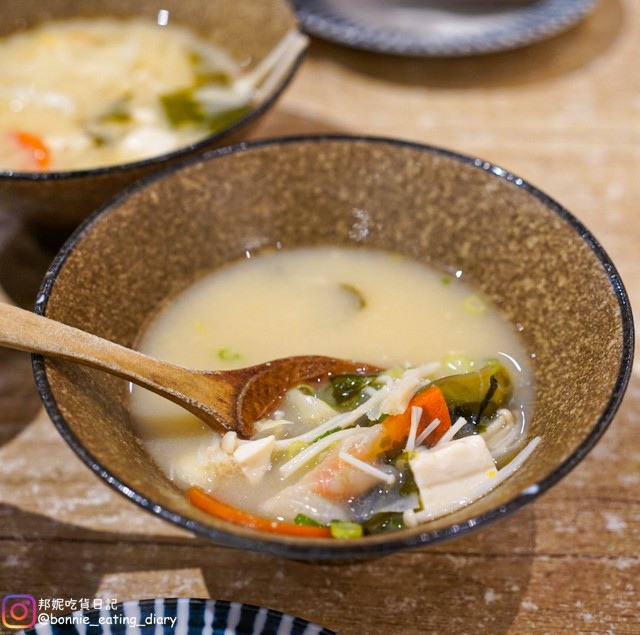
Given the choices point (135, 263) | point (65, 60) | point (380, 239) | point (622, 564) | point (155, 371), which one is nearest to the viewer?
point (155, 371)

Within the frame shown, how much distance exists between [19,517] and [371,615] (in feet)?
2.17

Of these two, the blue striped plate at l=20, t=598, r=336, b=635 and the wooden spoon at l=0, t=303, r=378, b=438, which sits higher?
the wooden spoon at l=0, t=303, r=378, b=438

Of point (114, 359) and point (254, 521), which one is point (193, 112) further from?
point (254, 521)

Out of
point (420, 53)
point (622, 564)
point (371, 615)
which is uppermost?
point (420, 53)

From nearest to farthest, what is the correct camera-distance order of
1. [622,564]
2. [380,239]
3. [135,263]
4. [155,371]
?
[155,371], [622,564], [135,263], [380,239]

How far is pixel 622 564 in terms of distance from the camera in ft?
4.16

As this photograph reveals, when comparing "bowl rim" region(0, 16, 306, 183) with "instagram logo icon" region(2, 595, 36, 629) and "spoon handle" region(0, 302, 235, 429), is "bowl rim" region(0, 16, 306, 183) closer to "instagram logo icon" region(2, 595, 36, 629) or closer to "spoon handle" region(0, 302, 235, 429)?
"spoon handle" region(0, 302, 235, 429)

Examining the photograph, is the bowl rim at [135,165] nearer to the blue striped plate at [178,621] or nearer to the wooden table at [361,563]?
the wooden table at [361,563]

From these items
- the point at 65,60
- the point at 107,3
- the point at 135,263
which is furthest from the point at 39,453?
the point at 107,3

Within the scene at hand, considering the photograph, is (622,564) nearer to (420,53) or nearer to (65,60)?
(420,53)

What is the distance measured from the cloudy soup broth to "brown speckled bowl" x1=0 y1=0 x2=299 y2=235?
0.92ft

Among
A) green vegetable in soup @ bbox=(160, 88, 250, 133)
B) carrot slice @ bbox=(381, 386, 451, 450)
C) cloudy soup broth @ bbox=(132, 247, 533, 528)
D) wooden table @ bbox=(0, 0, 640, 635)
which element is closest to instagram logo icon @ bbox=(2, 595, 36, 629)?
wooden table @ bbox=(0, 0, 640, 635)

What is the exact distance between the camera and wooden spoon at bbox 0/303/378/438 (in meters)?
1.09

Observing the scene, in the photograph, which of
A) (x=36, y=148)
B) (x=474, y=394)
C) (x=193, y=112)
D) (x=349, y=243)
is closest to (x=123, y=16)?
(x=193, y=112)
